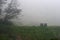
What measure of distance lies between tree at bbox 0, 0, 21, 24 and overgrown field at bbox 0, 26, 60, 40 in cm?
17

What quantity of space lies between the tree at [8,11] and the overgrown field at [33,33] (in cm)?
17

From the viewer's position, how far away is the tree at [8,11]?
2.02 m

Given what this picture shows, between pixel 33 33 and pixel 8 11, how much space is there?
0.50 metres

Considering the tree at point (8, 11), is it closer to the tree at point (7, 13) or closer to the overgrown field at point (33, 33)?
the tree at point (7, 13)

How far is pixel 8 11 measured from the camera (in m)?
2.04

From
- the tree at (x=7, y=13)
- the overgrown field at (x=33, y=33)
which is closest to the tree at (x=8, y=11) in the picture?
the tree at (x=7, y=13)

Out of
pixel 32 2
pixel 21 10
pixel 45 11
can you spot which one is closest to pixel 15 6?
pixel 21 10

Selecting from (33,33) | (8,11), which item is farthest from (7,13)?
(33,33)

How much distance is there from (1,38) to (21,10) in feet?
1.67

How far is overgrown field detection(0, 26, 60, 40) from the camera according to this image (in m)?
1.98

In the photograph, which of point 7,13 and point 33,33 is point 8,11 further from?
point 33,33

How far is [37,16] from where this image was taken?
2.06m

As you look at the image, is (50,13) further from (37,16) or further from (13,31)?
(13,31)

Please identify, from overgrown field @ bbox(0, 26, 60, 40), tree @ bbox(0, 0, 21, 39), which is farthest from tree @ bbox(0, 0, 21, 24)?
overgrown field @ bbox(0, 26, 60, 40)
